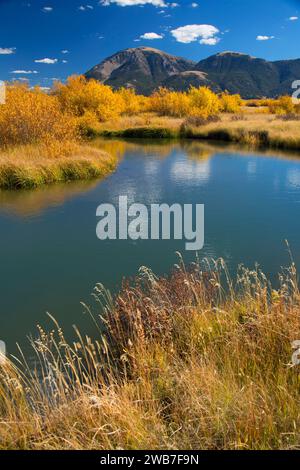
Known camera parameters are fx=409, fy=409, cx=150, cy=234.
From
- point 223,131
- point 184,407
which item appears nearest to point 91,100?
point 223,131

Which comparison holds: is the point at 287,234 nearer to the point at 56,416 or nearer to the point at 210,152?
the point at 56,416

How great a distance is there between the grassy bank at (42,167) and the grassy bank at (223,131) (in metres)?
16.4

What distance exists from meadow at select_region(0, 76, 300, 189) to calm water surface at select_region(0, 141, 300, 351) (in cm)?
123

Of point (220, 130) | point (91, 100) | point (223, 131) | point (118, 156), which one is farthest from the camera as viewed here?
point (91, 100)

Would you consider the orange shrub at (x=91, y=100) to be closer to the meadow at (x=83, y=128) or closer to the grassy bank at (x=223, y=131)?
the meadow at (x=83, y=128)

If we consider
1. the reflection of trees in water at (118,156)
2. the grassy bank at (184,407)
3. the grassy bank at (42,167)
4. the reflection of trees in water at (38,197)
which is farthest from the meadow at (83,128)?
the grassy bank at (184,407)

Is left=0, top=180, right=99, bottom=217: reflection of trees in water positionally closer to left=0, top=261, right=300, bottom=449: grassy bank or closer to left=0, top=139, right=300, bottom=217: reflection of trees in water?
left=0, top=139, right=300, bottom=217: reflection of trees in water

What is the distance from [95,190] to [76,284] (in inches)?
383

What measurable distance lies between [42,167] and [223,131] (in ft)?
78.4

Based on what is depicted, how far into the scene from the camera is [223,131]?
3825 cm

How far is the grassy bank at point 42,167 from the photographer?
694 inches

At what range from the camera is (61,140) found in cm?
2172

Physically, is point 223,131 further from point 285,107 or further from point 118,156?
point 285,107
